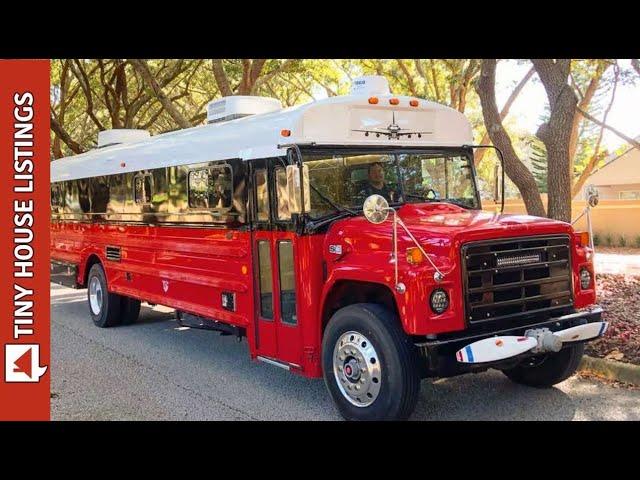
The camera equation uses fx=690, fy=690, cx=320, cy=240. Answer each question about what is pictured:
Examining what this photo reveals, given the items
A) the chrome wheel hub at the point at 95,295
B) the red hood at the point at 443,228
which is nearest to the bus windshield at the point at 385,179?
the red hood at the point at 443,228

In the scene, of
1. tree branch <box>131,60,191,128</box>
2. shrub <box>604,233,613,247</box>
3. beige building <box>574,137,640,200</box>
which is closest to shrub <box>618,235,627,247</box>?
shrub <box>604,233,613,247</box>

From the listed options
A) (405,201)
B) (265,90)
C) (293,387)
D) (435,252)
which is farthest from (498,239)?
(265,90)

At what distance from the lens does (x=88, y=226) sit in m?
11.3

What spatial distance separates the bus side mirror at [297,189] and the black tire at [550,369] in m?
2.37

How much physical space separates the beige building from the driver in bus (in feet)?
128

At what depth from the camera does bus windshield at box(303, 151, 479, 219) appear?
6211 millimetres

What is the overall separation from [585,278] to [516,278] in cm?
88

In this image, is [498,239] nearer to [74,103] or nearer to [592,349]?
[592,349]

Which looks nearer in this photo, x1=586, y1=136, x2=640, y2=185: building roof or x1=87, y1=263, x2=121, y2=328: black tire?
x1=87, y1=263, x2=121, y2=328: black tire

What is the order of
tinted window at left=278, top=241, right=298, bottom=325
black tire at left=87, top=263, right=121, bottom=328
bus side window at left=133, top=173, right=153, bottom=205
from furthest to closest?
1. black tire at left=87, top=263, right=121, bottom=328
2. bus side window at left=133, top=173, right=153, bottom=205
3. tinted window at left=278, top=241, right=298, bottom=325

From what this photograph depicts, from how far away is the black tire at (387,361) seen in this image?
517cm

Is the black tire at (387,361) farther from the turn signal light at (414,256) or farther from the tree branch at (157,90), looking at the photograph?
the tree branch at (157,90)

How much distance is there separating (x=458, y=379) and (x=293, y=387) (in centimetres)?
164

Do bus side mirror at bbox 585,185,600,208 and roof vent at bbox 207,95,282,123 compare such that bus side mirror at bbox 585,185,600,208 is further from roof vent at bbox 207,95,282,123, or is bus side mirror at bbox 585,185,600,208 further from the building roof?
the building roof
